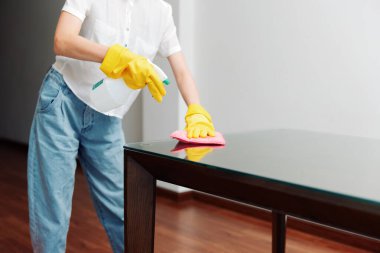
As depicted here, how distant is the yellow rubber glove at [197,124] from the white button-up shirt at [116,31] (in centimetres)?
27

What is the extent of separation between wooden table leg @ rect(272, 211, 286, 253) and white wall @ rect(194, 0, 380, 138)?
1.09 metres

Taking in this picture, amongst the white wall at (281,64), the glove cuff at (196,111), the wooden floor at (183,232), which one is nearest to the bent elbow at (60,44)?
the glove cuff at (196,111)

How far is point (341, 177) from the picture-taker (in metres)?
0.77

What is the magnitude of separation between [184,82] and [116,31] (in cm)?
26

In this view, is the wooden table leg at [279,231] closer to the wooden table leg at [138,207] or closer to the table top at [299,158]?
the table top at [299,158]

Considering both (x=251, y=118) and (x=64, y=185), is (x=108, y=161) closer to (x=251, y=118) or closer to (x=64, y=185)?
(x=64, y=185)

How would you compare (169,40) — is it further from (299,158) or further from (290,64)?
(290,64)

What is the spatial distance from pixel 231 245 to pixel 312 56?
954mm

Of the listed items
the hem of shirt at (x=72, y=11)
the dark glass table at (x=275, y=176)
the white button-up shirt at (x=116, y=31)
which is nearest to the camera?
the dark glass table at (x=275, y=176)

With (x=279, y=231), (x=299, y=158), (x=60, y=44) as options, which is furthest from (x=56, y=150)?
(x=299, y=158)

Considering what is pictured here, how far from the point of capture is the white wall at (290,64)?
7.06 ft

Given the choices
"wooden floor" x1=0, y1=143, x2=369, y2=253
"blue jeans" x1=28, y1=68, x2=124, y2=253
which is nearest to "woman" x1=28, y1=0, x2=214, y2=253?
"blue jeans" x1=28, y1=68, x2=124, y2=253

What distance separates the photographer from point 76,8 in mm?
1342

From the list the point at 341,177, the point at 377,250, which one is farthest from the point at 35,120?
the point at 377,250
